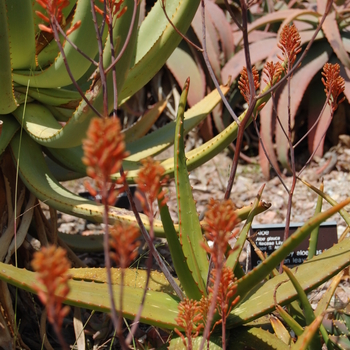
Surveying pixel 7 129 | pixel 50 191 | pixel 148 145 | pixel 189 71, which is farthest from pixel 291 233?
pixel 189 71

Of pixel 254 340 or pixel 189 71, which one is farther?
pixel 189 71

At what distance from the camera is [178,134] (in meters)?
0.96

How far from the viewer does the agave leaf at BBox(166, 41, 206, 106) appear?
8.83ft

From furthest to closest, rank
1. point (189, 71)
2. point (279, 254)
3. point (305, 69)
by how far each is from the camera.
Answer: point (189, 71) < point (305, 69) < point (279, 254)

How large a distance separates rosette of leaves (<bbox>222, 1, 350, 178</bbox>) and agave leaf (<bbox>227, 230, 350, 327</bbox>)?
4.80ft

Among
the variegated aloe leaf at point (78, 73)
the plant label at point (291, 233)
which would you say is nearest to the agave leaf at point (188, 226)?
the variegated aloe leaf at point (78, 73)

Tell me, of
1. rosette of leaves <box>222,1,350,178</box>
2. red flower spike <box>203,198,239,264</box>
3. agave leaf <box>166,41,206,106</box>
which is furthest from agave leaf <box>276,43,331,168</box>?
red flower spike <box>203,198,239,264</box>

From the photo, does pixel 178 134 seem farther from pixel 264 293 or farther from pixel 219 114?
pixel 219 114

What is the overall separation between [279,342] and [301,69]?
1.92 metres

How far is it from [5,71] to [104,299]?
2.00ft

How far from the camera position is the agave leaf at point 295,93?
246 centimetres

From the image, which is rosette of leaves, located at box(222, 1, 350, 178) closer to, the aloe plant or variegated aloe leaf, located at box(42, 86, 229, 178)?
variegated aloe leaf, located at box(42, 86, 229, 178)

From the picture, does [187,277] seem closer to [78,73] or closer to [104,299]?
[104,299]

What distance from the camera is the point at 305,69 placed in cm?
255
